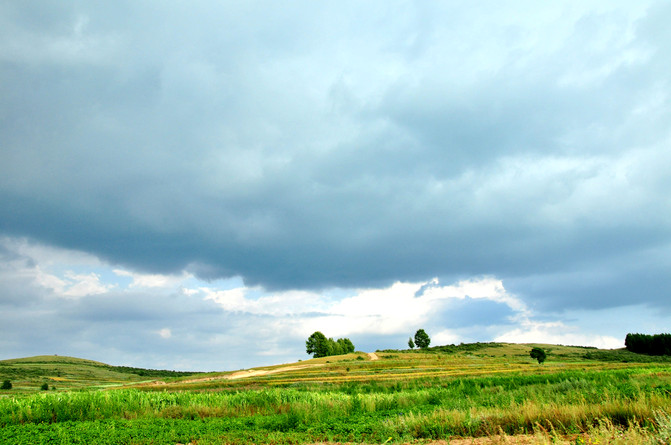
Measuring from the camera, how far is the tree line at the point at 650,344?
11981 centimetres

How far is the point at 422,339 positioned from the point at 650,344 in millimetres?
70753

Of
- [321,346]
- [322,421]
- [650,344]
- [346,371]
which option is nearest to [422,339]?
[321,346]

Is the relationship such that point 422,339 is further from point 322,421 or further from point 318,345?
point 322,421

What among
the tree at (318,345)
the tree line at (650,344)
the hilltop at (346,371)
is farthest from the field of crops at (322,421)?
the tree line at (650,344)

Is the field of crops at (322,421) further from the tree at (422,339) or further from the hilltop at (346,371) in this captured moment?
the tree at (422,339)

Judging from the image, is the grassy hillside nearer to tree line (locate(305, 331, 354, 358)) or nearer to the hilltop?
the hilltop

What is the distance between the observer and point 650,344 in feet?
409

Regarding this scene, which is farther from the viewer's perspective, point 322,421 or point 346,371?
point 346,371

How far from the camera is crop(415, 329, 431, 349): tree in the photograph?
136375 mm

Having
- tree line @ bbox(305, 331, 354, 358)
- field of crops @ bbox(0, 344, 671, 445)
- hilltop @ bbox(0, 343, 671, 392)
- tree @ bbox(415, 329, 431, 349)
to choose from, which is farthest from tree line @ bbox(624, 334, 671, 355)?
field of crops @ bbox(0, 344, 671, 445)

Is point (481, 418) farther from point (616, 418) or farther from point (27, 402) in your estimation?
point (27, 402)

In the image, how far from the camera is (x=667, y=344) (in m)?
120

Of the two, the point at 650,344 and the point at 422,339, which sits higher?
the point at 422,339

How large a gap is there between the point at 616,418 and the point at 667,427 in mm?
4451
